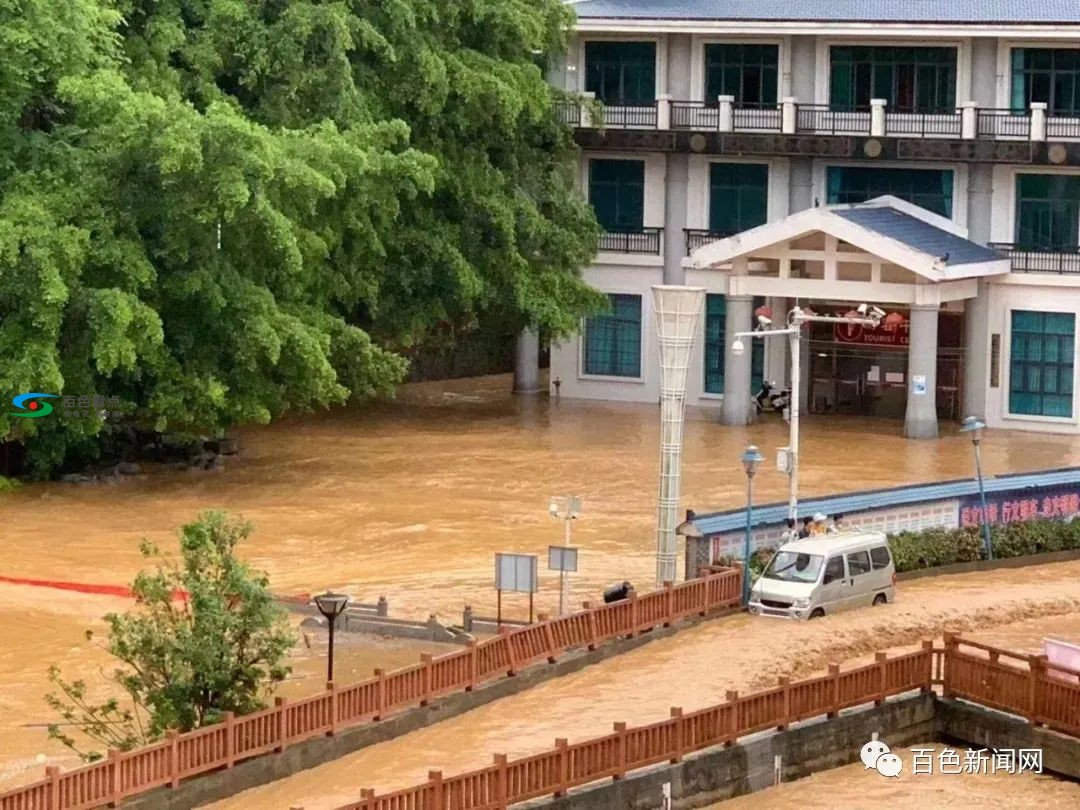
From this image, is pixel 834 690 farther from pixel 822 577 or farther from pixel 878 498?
pixel 878 498

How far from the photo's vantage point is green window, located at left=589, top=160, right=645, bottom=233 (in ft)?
198

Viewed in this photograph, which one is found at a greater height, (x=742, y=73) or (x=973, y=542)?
(x=742, y=73)

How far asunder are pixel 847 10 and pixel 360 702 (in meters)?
33.9

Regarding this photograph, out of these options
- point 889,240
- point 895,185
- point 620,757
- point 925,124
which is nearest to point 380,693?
point 620,757

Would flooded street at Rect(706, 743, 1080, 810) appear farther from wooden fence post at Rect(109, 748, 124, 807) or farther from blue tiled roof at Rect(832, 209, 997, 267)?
blue tiled roof at Rect(832, 209, 997, 267)

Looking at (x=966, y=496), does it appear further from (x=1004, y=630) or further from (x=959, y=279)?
(x=959, y=279)

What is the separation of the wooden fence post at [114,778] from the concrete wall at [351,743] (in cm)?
19

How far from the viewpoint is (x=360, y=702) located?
90.6 feet

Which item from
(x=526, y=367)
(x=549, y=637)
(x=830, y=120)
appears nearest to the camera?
(x=549, y=637)

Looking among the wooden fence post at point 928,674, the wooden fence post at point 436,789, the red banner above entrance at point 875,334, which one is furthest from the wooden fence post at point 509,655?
the red banner above entrance at point 875,334

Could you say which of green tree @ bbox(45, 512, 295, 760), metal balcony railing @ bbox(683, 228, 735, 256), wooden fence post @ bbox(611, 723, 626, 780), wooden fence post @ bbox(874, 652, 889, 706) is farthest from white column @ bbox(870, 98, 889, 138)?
wooden fence post @ bbox(611, 723, 626, 780)

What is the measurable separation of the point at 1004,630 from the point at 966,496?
4.56 metres

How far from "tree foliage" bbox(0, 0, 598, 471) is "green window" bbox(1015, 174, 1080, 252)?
10.4 m

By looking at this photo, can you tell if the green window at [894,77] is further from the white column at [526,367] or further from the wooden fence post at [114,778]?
the wooden fence post at [114,778]
